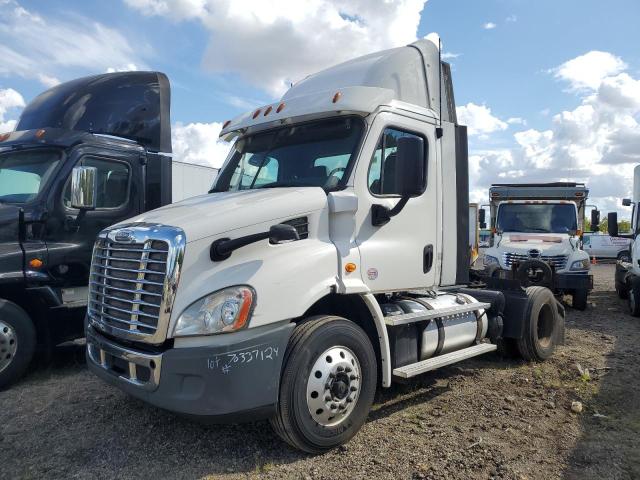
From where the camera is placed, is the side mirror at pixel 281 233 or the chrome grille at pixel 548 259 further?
the chrome grille at pixel 548 259

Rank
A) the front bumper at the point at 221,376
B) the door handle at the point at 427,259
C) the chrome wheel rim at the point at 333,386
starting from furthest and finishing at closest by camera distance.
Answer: the door handle at the point at 427,259
the chrome wheel rim at the point at 333,386
the front bumper at the point at 221,376

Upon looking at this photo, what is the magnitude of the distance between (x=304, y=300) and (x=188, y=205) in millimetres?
1376

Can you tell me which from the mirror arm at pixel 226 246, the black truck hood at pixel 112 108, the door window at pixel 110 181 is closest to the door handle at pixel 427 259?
the mirror arm at pixel 226 246

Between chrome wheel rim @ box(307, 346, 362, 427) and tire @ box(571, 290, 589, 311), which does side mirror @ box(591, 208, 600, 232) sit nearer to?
tire @ box(571, 290, 589, 311)

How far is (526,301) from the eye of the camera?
6.39m

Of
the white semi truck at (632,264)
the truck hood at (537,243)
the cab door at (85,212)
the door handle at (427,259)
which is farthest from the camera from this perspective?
the truck hood at (537,243)

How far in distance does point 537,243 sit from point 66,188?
30.3ft

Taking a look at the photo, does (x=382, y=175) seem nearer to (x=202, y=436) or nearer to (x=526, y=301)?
(x=202, y=436)

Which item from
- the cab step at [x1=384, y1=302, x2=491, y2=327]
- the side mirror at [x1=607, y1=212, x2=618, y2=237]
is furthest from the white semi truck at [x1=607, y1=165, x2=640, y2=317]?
the cab step at [x1=384, y1=302, x2=491, y2=327]

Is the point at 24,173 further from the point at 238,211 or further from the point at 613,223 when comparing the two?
the point at 613,223

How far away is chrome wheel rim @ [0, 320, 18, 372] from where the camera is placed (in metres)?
5.33

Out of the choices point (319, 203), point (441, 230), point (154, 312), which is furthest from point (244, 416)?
point (441, 230)

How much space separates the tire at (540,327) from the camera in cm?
626

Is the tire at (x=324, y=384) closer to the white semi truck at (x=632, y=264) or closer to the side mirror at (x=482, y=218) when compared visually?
the white semi truck at (x=632, y=264)
